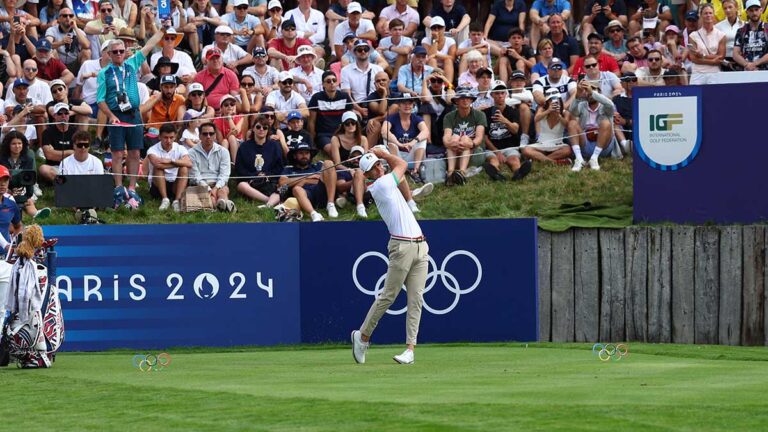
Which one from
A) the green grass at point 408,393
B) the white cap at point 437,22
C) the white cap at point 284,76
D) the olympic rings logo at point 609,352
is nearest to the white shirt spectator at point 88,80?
the white cap at point 284,76

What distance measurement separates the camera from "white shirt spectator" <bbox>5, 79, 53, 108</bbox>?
2164cm

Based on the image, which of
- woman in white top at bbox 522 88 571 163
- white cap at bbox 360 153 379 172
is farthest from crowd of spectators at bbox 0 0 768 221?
white cap at bbox 360 153 379 172

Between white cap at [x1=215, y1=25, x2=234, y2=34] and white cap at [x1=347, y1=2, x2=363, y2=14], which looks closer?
white cap at [x1=215, y1=25, x2=234, y2=34]

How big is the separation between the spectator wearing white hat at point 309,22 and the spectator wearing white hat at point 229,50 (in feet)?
4.55

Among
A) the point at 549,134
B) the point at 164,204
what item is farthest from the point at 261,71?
the point at 549,134

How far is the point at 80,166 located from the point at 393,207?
25.0 feet

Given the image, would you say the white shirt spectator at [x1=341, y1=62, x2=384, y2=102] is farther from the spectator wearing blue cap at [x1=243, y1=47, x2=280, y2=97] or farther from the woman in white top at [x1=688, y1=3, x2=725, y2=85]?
the woman in white top at [x1=688, y1=3, x2=725, y2=85]

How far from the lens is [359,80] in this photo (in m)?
22.5

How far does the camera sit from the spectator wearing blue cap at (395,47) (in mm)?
23703

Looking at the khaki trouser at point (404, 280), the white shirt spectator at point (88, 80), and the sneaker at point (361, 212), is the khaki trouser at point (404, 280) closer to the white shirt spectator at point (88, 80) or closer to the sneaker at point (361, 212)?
the sneaker at point (361, 212)

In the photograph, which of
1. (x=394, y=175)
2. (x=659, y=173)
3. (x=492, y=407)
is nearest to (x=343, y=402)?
(x=492, y=407)

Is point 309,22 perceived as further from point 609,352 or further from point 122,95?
point 609,352

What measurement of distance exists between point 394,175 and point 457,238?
4248mm

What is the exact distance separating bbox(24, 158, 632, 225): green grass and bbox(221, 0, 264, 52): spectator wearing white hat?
4.18 meters
